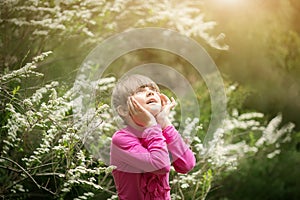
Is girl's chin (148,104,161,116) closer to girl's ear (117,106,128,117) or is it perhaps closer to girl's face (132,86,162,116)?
girl's face (132,86,162,116)

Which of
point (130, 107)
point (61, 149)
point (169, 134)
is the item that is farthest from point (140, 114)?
point (61, 149)

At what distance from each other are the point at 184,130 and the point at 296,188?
1794mm

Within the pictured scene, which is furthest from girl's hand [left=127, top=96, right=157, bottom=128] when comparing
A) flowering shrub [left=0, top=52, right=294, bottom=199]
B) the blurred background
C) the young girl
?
the blurred background

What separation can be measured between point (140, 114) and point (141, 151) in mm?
134

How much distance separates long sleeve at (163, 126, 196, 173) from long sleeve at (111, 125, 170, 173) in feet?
0.26

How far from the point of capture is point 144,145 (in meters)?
2.21

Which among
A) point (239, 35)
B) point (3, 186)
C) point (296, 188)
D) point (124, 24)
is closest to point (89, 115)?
point (3, 186)

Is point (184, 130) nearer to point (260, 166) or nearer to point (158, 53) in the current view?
point (260, 166)

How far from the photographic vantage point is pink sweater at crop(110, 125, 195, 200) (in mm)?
2113

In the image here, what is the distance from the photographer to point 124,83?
227 cm

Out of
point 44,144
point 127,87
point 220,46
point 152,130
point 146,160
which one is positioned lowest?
point 44,144

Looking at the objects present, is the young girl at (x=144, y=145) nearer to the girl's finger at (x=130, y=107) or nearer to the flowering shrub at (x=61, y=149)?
the girl's finger at (x=130, y=107)

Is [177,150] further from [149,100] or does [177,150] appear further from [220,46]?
[220,46]

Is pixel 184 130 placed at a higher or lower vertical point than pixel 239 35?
lower
